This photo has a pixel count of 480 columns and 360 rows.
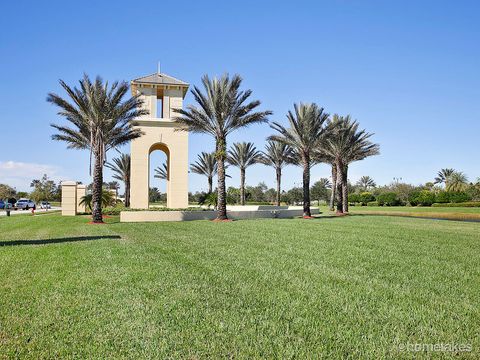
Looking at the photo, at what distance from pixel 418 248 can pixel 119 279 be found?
763 cm

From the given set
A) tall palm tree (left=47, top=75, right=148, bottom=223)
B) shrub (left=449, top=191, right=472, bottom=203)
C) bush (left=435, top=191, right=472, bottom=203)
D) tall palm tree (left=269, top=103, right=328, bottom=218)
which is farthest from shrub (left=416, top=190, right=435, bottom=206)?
tall palm tree (left=47, top=75, right=148, bottom=223)

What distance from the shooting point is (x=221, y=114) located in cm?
2478

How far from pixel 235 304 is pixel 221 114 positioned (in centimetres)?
2088

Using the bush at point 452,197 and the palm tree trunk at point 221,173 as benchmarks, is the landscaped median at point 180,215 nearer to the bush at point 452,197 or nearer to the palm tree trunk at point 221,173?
the palm tree trunk at point 221,173

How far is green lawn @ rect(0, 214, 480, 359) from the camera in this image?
3527 millimetres

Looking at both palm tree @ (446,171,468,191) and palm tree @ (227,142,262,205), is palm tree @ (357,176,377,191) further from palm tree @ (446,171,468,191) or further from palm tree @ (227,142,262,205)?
palm tree @ (227,142,262,205)

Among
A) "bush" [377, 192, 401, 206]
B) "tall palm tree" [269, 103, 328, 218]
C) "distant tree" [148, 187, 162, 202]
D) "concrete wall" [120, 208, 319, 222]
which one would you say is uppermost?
"tall palm tree" [269, 103, 328, 218]

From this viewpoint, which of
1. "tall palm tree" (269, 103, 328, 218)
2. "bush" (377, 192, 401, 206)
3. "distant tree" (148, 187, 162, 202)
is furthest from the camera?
"distant tree" (148, 187, 162, 202)

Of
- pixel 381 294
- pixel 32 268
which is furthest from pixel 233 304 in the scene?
pixel 32 268

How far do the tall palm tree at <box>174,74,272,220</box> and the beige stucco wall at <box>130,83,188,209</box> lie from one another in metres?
3.93

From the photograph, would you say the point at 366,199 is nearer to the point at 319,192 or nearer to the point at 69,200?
the point at 319,192

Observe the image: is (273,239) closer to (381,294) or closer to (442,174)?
(381,294)

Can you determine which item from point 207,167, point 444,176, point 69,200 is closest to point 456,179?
point 444,176

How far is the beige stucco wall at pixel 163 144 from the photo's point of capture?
93.8ft
